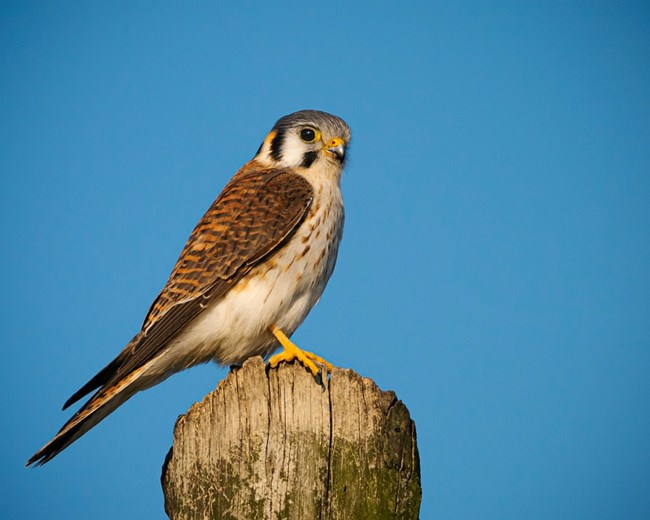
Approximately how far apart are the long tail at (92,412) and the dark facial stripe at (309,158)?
170cm

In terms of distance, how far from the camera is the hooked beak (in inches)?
191

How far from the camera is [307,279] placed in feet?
13.7

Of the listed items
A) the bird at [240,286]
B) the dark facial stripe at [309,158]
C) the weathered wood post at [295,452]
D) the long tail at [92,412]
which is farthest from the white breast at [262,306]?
the weathered wood post at [295,452]

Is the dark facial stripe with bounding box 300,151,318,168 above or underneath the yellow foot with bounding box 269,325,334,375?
above

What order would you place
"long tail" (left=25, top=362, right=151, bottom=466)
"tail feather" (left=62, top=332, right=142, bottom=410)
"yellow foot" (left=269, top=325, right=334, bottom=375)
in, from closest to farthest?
"long tail" (left=25, top=362, right=151, bottom=466) → "yellow foot" (left=269, top=325, right=334, bottom=375) → "tail feather" (left=62, top=332, right=142, bottom=410)

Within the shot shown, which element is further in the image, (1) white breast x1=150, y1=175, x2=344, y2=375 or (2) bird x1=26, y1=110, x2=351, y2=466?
(1) white breast x1=150, y1=175, x2=344, y2=375

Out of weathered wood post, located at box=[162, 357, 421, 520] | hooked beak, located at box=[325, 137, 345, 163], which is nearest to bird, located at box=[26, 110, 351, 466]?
hooked beak, located at box=[325, 137, 345, 163]

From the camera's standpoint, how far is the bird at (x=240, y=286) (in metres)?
3.93

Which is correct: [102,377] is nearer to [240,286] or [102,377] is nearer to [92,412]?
[92,412]

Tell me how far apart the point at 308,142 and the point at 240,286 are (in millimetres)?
1287

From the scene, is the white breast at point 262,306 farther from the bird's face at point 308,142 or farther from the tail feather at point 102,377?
the bird's face at point 308,142

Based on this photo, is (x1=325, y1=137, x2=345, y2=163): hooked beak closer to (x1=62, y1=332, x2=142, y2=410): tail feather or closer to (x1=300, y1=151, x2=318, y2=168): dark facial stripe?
(x1=300, y1=151, x2=318, y2=168): dark facial stripe

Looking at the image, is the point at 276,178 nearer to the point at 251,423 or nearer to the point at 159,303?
the point at 159,303

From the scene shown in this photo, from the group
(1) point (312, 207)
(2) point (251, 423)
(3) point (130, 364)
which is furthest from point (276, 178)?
(2) point (251, 423)
